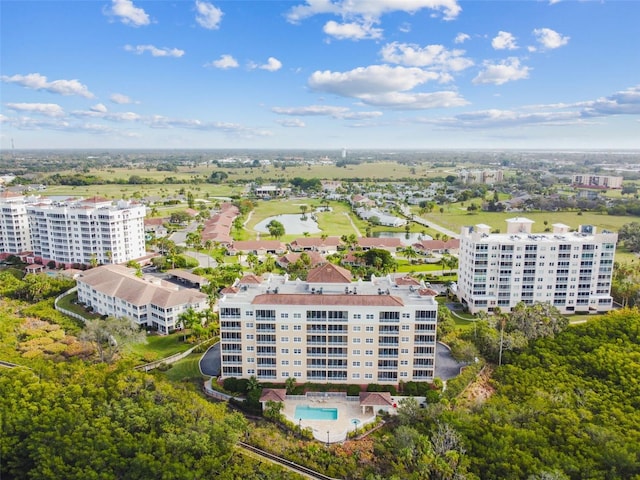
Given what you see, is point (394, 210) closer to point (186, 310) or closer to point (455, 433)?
point (186, 310)

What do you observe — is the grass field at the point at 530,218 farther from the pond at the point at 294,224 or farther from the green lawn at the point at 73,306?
the green lawn at the point at 73,306

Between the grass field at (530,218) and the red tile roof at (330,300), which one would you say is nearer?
the red tile roof at (330,300)

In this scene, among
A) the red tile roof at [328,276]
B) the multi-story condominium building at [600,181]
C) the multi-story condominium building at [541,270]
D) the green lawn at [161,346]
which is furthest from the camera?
the multi-story condominium building at [600,181]

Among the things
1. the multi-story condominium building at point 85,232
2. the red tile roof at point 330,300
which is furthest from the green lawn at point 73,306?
the red tile roof at point 330,300

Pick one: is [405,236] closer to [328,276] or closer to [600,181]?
[328,276]

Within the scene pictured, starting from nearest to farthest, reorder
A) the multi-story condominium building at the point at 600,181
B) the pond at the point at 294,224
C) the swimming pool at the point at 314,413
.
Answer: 1. the swimming pool at the point at 314,413
2. the pond at the point at 294,224
3. the multi-story condominium building at the point at 600,181

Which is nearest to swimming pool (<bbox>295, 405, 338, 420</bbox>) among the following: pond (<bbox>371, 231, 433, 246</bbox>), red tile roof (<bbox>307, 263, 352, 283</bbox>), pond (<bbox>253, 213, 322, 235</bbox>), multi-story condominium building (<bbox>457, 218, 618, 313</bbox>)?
red tile roof (<bbox>307, 263, 352, 283</bbox>)

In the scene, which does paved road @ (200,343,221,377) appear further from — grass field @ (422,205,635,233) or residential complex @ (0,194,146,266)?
grass field @ (422,205,635,233)
